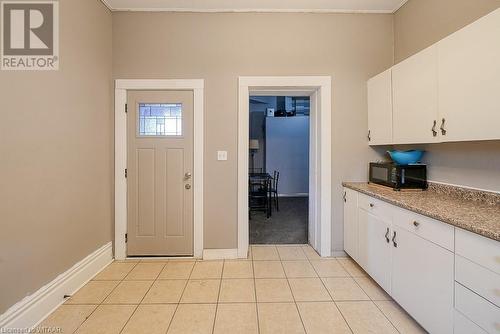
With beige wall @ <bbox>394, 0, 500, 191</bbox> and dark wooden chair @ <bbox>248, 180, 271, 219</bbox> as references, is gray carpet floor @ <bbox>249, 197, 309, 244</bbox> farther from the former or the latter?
beige wall @ <bbox>394, 0, 500, 191</bbox>

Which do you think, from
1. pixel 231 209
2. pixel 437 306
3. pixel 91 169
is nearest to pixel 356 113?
pixel 231 209

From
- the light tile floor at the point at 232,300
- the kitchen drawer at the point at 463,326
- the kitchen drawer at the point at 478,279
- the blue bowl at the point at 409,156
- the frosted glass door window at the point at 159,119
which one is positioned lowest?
the light tile floor at the point at 232,300

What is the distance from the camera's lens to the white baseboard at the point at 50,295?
1669 mm

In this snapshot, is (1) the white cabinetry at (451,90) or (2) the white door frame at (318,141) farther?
(2) the white door frame at (318,141)

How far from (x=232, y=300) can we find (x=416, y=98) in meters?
2.40

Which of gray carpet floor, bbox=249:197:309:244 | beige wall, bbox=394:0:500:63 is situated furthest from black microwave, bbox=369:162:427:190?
→ gray carpet floor, bbox=249:197:309:244

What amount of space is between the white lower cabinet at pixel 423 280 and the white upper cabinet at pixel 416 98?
879 millimetres

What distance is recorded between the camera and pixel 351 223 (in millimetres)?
2756

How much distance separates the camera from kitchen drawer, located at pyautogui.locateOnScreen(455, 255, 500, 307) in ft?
3.93

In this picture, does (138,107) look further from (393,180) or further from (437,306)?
(437,306)

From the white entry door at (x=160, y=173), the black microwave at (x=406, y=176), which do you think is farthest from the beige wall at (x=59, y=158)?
the black microwave at (x=406, y=176)

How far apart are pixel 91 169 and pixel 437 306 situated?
3.15m

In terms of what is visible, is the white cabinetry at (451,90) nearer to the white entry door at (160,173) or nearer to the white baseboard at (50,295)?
the white entry door at (160,173)

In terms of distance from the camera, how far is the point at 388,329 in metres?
1.77
